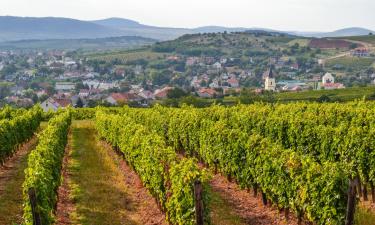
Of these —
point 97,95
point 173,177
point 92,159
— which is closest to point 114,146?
point 92,159

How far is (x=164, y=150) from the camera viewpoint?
18.7 m

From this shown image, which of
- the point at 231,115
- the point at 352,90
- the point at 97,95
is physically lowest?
the point at 97,95

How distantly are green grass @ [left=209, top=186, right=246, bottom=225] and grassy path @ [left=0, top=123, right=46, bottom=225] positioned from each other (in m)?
7.20

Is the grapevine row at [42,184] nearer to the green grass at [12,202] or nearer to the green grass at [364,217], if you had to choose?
the green grass at [12,202]

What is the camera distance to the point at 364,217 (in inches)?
645

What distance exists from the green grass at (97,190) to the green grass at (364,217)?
8.05m

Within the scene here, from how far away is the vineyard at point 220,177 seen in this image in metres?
14.3

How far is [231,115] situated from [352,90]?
251ft

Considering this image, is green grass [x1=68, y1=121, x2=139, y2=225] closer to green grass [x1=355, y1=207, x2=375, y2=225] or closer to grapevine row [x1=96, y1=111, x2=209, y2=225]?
grapevine row [x1=96, y1=111, x2=209, y2=225]

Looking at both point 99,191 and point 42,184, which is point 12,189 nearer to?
point 99,191

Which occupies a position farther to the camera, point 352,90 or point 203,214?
point 352,90

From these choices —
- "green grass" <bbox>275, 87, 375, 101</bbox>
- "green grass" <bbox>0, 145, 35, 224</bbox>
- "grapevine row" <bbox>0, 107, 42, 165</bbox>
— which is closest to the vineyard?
"grapevine row" <bbox>0, 107, 42, 165</bbox>

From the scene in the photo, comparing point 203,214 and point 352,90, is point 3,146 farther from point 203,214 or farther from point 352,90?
point 352,90

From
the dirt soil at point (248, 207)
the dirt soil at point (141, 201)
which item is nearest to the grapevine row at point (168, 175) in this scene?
the dirt soil at point (141, 201)
